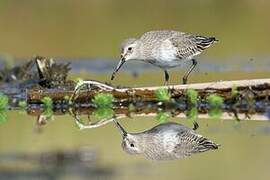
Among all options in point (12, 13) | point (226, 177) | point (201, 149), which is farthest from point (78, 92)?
point (12, 13)

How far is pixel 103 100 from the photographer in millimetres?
15758

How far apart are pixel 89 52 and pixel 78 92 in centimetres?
1051

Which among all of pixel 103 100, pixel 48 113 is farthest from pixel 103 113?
pixel 48 113

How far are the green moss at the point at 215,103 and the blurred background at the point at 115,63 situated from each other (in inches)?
24.5

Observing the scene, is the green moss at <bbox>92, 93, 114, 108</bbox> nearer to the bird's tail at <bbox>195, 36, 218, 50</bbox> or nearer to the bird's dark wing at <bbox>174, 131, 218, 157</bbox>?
the bird's tail at <bbox>195, 36, 218, 50</bbox>

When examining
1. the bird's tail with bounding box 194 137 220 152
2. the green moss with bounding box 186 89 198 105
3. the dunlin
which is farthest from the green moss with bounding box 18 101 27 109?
the bird's tail with bounding box 194 137 220 152

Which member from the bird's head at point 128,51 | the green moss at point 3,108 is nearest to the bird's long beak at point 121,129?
the bird's head at point 128,51

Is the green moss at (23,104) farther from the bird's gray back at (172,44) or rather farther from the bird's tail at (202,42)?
the bird's tail at (202,42)

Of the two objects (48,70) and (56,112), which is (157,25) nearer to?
(48,70)

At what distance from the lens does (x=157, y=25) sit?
29.5m

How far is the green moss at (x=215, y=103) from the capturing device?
50.5ft

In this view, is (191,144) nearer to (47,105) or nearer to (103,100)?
(103,100)

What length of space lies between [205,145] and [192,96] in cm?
230

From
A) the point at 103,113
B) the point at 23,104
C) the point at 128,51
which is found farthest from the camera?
the point at 23,104
